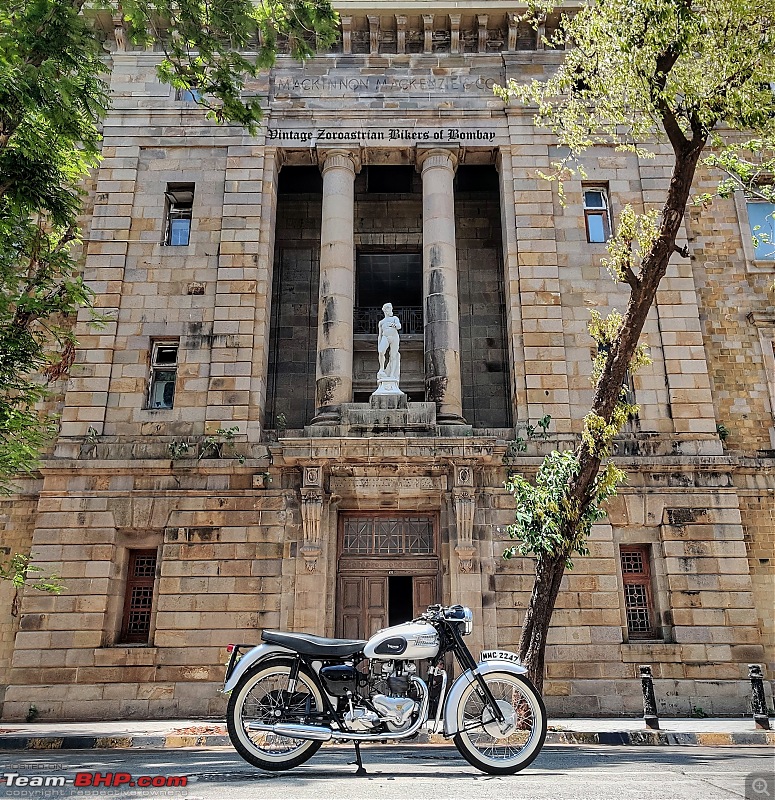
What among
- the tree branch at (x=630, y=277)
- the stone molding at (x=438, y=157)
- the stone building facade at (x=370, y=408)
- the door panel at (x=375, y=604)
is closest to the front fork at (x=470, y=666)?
the tree branch at (x=630, y=277)

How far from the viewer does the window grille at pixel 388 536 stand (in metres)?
16.6

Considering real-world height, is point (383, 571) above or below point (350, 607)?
above

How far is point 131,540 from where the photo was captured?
53.9ft

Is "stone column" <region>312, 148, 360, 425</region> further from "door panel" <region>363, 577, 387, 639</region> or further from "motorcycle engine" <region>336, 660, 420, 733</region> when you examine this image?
"motorcycle engine" <region>336, 660, 420, 733</region>

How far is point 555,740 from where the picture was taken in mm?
10914

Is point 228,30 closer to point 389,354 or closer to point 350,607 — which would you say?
point 389,354

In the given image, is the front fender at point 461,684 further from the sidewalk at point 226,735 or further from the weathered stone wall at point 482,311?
the weathered stone wall at point 482,311

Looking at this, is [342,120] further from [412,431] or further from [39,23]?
[39,23]

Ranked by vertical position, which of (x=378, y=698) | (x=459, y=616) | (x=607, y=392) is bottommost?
(x=378, y=698)

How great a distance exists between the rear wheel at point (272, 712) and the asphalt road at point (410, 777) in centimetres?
18

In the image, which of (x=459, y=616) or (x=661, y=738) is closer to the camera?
(x=459, y=616)

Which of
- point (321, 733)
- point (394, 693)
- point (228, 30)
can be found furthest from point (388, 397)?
point (321, 733)

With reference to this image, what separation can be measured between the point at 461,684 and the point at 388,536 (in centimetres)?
1074

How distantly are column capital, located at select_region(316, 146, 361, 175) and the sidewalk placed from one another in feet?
47.1
